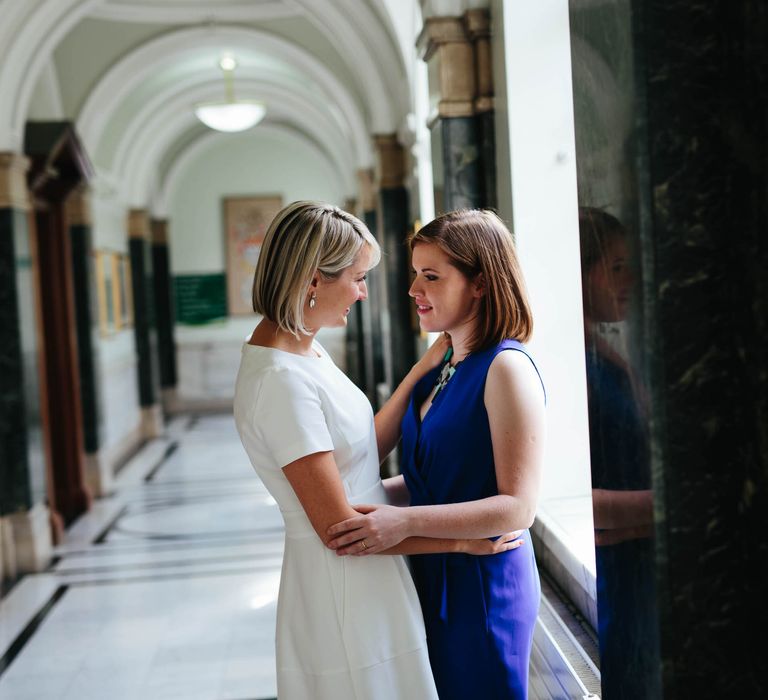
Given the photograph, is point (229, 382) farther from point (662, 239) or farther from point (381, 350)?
point (662, 239)

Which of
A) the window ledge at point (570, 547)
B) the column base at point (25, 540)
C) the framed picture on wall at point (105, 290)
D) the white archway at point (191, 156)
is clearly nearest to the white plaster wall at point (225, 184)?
the white archway at point (191, 156)

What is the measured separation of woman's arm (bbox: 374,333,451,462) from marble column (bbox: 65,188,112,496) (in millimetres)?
6916

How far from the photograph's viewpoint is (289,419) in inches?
69.3

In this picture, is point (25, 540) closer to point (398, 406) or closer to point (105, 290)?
point (105, 290)

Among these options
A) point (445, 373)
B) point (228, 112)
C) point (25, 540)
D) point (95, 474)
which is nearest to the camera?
point (445, 373)

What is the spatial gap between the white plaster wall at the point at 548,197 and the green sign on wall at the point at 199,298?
13677mm

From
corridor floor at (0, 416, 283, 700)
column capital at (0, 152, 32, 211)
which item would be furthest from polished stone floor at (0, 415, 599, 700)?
column capital at (0, 152, 32, 211)

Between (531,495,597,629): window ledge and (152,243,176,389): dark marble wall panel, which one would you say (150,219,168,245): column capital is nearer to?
(152,243,176,389): dark marble wall panel

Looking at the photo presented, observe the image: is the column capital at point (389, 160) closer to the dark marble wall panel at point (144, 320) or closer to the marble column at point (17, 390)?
the marble column at point (17, 390)

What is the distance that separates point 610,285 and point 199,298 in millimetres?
15553

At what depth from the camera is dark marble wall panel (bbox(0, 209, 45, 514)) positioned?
611 centimetres

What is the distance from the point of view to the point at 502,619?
1.98m

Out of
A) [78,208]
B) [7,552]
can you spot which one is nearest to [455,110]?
[7,552]

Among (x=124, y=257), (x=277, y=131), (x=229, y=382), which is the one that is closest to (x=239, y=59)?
(x=124, y=257)
